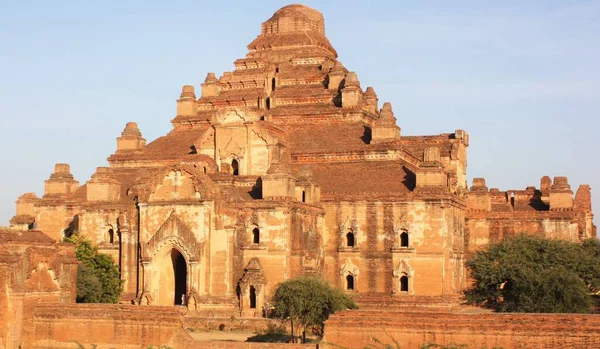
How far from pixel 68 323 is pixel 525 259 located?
20.2 m

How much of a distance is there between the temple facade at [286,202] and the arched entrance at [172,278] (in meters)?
0.08

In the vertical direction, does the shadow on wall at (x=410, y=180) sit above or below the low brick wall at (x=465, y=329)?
above

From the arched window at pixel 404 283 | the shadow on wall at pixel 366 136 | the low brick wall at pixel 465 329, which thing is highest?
the shadow on wall at pixel 366 136

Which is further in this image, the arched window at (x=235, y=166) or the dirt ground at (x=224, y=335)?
the arched window at (x=235, y=166)

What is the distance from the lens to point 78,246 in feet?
156

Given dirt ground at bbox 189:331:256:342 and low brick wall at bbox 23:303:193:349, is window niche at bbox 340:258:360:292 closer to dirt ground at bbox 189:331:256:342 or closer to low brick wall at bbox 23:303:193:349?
dirt ground at bbox 189:331:256:342

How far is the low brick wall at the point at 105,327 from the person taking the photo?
32844 millimetres

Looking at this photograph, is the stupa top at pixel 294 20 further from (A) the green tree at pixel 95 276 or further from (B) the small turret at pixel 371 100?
(A) the green tree at pixel 95 276

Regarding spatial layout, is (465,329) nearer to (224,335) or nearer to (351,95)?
(224,335)

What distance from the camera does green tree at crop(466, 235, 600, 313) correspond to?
39250mm

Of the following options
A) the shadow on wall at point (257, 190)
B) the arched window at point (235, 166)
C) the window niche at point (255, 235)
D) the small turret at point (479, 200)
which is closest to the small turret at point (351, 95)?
the arched window at point (235, 166)

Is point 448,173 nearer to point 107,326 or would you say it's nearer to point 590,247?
point 590,247

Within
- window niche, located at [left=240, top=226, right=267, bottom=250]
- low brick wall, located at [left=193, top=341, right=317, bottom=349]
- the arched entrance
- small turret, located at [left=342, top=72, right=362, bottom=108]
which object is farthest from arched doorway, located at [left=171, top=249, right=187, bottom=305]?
low brick wall, located at [left=193, top=341, right=317, bottom=349]

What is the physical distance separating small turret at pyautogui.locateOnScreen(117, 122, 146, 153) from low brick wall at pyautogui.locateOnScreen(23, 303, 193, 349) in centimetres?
2345
